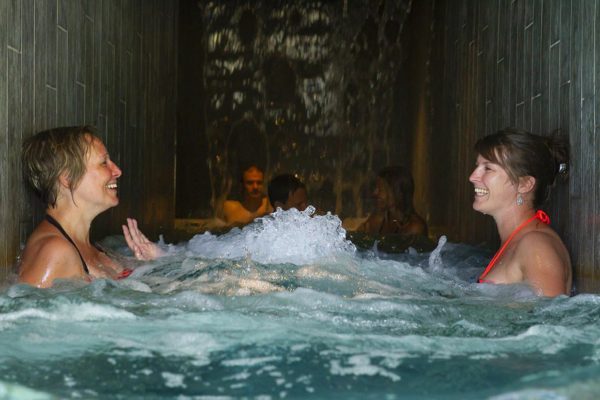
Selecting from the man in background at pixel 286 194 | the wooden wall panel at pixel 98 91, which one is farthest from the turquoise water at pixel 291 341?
the man in background at pixel 286 194

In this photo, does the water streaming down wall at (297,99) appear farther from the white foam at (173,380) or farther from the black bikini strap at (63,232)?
the white foam at (173,380)

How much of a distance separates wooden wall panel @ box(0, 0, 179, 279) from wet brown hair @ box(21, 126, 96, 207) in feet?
0.21

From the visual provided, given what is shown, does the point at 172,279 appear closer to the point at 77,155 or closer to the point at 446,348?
the point at 77,155

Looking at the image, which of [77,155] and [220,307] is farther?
[77,155]

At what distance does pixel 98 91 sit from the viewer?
192 inches

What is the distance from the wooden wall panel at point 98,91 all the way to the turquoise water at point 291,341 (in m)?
0.77

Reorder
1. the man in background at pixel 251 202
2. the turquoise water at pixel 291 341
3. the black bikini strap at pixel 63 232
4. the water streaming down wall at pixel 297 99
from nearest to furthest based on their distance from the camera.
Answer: the turquoise water at pixel 291 341 < the black bikini strap at pixel 63 232 < the man in background at pixel 251 202 < the water streaming down wall at pixel 297 99

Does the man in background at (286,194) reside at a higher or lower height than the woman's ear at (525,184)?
lower

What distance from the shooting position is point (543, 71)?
13.7 ft

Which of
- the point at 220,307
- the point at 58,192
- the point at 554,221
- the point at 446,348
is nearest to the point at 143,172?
the point at 58,192

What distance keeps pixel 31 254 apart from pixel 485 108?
3700 millimetres

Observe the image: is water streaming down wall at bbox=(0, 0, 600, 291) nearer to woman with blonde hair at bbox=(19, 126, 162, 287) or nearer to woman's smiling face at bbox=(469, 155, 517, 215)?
woman with blonde hair at bbox=(19, 126, 162, 287)

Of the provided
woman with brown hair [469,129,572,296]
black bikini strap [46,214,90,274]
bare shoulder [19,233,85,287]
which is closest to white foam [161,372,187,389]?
bare shoulder [19,233,85,287]

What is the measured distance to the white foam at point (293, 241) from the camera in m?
4.06
